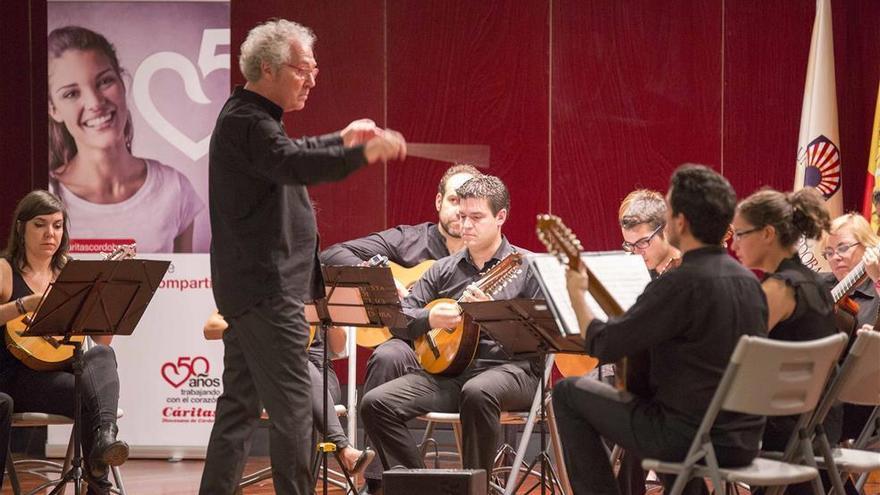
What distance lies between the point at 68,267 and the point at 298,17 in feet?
10.7

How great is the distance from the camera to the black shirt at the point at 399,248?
6145mm

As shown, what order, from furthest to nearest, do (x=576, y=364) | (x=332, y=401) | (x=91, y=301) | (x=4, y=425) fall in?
(x=576, y=364) < (x=332, y=401) < (x=4, y=425) < (x=91, y=301)


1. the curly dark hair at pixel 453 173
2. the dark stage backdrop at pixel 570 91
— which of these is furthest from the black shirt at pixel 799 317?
the dark stage backdrop at pixel 570 91

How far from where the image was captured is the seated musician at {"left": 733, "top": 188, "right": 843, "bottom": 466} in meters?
3.94

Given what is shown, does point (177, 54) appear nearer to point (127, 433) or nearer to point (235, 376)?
point (127, 433)

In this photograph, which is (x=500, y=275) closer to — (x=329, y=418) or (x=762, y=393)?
(x=329, y=418)

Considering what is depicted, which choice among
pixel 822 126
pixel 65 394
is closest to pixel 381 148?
pixel 65 394

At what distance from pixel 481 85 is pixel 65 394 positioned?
3357 mm

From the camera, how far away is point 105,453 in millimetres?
5059

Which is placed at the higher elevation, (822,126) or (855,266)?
(822,126)

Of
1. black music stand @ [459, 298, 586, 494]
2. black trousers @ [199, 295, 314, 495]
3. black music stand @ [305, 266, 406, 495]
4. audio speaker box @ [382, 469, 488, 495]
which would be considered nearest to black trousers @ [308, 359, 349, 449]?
black music stand @ [305, 266, 406, 495]

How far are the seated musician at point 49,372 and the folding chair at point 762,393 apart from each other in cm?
269

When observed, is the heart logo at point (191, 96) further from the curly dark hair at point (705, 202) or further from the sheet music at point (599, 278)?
the curly dark hair at point (705, 202)

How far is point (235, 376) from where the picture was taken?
408cm
